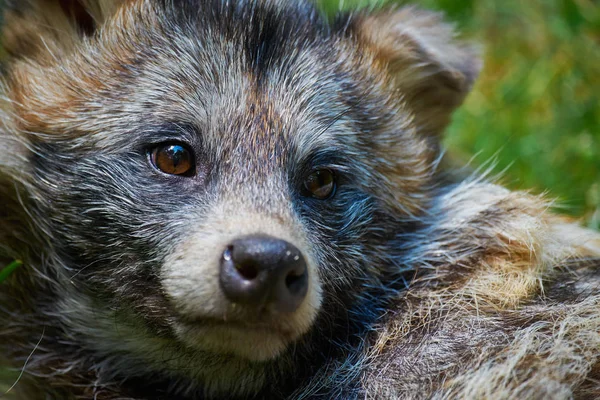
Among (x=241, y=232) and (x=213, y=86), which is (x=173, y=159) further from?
(x=241, y=232)

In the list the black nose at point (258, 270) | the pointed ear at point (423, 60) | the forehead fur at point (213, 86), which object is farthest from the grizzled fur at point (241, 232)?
the pointed ear at point (423, 60)

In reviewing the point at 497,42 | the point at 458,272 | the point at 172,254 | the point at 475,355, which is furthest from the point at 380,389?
the point at 497,42

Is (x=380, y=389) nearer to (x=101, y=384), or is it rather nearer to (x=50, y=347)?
(x=101, y=384)

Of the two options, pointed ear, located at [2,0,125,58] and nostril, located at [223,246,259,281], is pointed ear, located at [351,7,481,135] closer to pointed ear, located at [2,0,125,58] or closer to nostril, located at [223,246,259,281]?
pointed ear, located at [2,0,125,58]

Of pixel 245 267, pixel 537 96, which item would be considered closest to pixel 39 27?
pixel 245 267

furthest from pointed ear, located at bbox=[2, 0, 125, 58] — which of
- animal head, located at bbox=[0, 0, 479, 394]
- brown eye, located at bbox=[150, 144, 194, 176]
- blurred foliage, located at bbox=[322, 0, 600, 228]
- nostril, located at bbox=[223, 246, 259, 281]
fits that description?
blurred foliage, located at bbox=[322, 0, 600, 228]

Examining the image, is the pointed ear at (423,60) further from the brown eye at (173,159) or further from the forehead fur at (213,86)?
the brown eye at (173,159)
